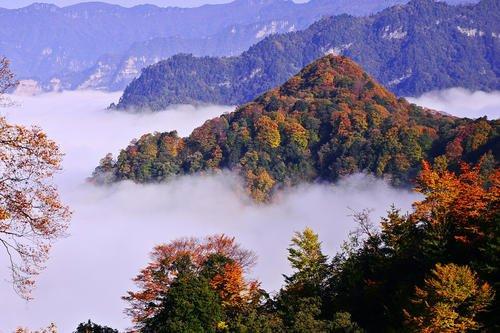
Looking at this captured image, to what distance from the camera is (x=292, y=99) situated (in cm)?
12569

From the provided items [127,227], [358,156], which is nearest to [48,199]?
[358,156]

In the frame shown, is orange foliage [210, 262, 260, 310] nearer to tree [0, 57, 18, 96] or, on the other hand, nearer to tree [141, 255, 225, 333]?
tree [141, 255, 225, 333]

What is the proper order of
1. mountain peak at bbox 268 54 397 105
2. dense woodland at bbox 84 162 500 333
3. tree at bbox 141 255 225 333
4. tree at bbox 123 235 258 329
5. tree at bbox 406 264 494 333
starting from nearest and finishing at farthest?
1. tree at bbox 406 264 494 333
2. dense woodland at bbox 84 162 500 333
3. tree at bbox 141 255 225 333
4. tree at bbox 123 235 258 329
5. mountain peak at bbox 268 54 397 105

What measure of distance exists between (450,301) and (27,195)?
1839 cm

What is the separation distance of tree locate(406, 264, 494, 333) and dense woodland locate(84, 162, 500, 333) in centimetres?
4

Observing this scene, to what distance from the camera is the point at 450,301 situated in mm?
24344

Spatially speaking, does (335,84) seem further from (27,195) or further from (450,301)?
(27,195)

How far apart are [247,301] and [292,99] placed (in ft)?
307

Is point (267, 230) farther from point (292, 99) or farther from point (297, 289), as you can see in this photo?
point (297, 289)

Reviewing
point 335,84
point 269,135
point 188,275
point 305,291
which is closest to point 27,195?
point 188,275

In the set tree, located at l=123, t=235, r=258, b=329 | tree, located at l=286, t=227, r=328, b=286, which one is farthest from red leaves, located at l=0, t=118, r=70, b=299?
tree, located at l=286, t=227, r=328, b=286

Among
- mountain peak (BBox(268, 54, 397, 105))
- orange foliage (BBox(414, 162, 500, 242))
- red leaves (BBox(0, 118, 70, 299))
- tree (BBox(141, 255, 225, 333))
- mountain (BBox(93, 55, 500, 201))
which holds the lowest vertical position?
red leaves (BBox(0, 118, 70, 299))

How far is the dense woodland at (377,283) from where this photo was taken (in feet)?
81.7

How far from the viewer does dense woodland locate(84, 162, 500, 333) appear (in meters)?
24.9
